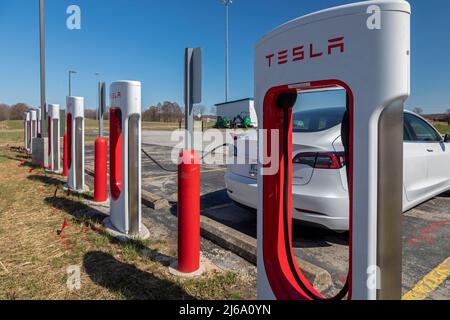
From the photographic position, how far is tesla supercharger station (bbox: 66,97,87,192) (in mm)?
5891

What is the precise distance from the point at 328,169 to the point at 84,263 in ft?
8.15

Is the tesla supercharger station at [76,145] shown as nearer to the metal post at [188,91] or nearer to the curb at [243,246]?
the curb at [243,246]

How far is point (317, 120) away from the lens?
3.51m

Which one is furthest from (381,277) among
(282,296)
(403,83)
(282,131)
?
(282,131)

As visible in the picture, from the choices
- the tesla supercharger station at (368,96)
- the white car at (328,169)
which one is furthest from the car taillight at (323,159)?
the tesla supercharger station at (368,96)

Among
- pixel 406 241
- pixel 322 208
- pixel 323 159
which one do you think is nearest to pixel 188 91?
pixel 323 159

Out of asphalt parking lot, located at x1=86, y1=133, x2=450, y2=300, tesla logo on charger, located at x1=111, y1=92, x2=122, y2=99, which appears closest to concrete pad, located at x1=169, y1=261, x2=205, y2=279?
asphalt parking lot, located at x1=86, y1=133, x2=450, y2=300

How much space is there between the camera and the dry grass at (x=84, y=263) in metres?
2.42

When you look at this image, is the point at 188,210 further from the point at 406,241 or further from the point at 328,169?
the point at 406,241

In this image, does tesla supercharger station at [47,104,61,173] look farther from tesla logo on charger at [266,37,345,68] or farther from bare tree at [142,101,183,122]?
tesla logo on charger at [266,37,345,68]

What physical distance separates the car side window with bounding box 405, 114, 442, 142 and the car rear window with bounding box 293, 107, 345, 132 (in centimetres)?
109

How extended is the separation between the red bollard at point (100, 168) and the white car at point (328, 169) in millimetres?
2216
